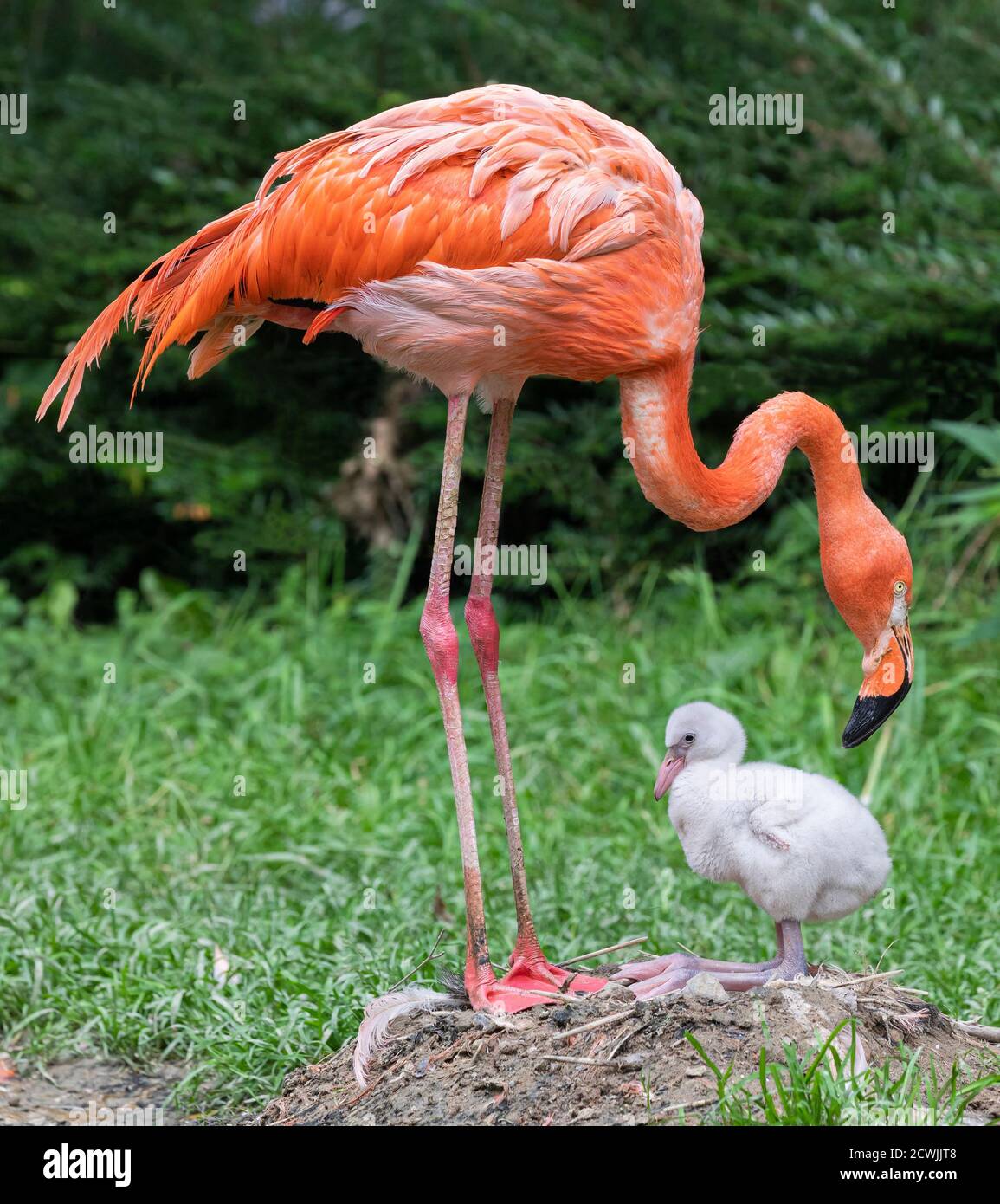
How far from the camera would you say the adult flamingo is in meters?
4.25

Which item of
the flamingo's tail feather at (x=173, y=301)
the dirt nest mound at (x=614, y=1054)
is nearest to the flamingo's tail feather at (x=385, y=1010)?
the dirt nest mound at (x=614, y=1054)

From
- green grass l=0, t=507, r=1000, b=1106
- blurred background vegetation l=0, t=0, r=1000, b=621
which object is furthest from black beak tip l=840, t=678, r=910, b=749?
blurred background vegetation l=0, t=0, r=1000, b=621

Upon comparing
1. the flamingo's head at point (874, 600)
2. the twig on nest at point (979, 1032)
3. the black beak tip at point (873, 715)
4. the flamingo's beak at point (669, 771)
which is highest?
the flamingo's head at point (874, 600)

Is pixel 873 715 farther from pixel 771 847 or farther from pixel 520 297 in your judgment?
pixel 520 297

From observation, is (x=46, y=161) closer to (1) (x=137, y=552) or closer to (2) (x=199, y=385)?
(2) (x=199, y=385)

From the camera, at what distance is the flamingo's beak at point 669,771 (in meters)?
4.41

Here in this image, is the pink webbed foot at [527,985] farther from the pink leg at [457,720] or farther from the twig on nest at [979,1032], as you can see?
the twig on nest at [979,1032]

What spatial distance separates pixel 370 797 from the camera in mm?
6570

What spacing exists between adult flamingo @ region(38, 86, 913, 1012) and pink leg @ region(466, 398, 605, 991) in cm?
1

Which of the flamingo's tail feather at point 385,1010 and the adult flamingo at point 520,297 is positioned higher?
the adult flamingo at point 520,297

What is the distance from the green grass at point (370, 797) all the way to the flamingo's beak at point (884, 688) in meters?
0.83

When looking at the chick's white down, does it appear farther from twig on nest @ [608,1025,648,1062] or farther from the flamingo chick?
twig on nest @ [608,1025,648,1062]

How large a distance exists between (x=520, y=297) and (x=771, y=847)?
1.72 meters
